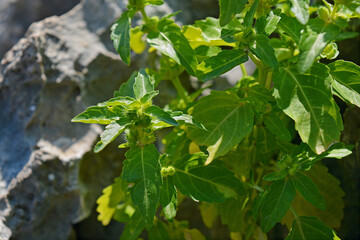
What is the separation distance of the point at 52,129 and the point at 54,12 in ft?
2.65

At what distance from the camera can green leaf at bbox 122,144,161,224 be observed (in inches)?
→ 47.9

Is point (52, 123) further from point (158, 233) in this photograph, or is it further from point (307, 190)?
point (307, 190)

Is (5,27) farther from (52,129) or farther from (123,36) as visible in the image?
(123,36)

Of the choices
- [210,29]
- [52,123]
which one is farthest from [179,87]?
[52,123]

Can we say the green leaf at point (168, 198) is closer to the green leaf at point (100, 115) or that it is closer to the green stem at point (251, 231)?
the green leaf at point (100, 115)

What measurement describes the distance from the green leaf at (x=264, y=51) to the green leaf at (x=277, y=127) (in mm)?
219

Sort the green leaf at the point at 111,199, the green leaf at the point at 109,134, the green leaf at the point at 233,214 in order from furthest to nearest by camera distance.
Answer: the green leaf at the point at 111,199
the green leaf at the point at 233,214
the green leaf at the point at 109,134

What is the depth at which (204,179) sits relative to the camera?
1408mm

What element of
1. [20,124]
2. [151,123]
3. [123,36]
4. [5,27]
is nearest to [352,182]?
[151,123]

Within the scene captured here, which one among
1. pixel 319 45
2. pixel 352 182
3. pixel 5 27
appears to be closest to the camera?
pixel 319 45

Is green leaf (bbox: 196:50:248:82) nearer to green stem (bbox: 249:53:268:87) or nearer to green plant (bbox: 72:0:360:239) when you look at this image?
green plant (bbox: 72:0:360:239)

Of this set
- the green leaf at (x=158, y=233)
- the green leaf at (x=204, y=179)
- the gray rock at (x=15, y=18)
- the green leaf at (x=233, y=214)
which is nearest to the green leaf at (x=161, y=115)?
the green leaf at (x=204, y=179)

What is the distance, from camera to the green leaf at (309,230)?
4.57 feet

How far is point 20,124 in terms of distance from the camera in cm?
186
